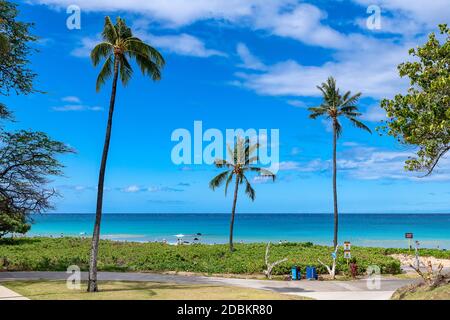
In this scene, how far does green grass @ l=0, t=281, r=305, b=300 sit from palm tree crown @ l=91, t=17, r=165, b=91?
900 centimetres

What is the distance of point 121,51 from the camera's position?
21.4 m

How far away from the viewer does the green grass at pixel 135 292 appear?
750 inches

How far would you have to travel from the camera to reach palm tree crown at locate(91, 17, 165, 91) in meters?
21.3

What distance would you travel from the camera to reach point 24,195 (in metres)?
25.5

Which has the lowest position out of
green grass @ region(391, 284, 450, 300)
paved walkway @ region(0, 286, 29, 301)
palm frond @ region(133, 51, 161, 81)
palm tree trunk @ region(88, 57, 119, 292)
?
paved walkway @ region(0, 286, 29, 301)

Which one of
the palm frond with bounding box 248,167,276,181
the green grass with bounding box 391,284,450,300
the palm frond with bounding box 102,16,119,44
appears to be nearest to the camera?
the green grass with bounding box 391,284,450,300

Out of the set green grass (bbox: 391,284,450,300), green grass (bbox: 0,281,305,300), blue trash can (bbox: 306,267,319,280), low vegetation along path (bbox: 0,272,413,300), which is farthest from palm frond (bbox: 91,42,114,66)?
blue trash can (bbox: 306,267,319,280)

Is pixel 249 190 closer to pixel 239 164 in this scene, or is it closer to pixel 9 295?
pixel 239 164

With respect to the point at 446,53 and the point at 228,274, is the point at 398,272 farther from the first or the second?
the point at 446,53

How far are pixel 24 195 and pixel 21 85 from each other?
5.78 m

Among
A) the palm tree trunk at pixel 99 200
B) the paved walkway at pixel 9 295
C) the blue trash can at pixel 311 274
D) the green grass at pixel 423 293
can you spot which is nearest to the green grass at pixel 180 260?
the blue trash can at pixel 311 274

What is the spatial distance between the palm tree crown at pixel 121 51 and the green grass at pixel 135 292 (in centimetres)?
900

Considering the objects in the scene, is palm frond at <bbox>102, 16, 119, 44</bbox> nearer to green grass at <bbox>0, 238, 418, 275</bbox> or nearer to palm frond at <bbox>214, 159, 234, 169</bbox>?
green grass at <bbox>0, 238, 418, 275</bbox>
